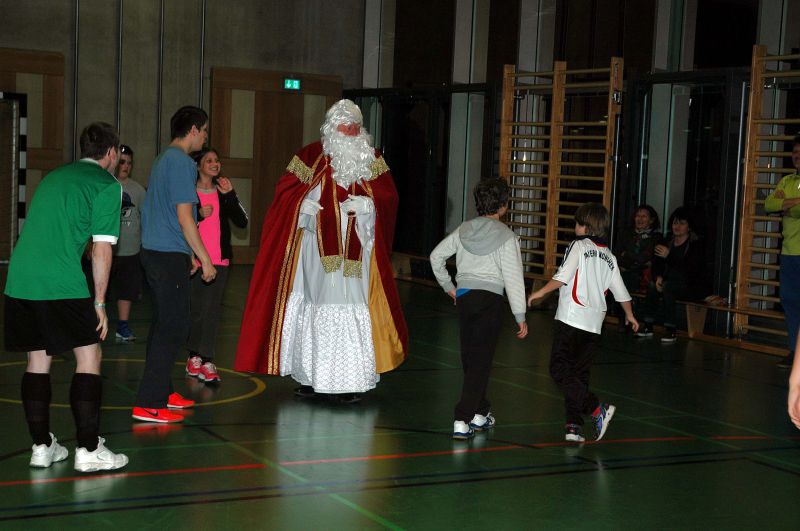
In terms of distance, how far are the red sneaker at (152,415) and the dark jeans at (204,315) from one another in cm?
116

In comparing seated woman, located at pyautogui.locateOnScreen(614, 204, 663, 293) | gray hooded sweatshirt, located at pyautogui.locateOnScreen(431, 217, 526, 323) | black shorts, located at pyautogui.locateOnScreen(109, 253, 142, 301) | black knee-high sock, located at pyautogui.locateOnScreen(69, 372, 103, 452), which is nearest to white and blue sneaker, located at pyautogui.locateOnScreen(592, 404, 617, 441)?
gray hooded sweatshirt, located at pyautogui.locateOnScreen(431, 217, 526, 323)

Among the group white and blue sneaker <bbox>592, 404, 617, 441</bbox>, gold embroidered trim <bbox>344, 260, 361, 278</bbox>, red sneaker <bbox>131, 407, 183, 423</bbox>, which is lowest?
red sneaker <bbox>131, 407, 183, 423</bbox>

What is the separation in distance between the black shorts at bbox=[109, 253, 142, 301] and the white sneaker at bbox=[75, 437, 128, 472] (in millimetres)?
3576

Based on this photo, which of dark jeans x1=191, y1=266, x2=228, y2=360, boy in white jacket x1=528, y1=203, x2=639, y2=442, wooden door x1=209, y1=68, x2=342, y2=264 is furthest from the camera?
wooden door x1=209, y1=68, x2=342, y2=264

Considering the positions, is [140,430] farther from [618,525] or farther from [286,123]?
[286,123]

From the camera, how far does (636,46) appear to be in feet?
Result: 43.1

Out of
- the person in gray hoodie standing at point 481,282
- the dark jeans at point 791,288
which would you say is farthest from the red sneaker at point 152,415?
the dark jeans at point 791,288

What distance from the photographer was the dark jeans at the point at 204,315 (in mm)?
6699

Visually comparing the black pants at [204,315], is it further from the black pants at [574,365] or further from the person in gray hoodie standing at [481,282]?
the black pants at [574,365]

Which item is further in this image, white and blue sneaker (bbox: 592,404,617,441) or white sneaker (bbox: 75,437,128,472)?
white and blue sneaker (bbox: 592,404,617,441)

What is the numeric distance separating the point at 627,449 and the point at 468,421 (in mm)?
822

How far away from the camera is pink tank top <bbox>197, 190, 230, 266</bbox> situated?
22.1 feet

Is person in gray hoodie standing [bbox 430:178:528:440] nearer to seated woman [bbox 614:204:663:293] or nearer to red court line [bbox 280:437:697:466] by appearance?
red court line [bbox 280:437:697:466]

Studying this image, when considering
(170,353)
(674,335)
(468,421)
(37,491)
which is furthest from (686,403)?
(37,491)
